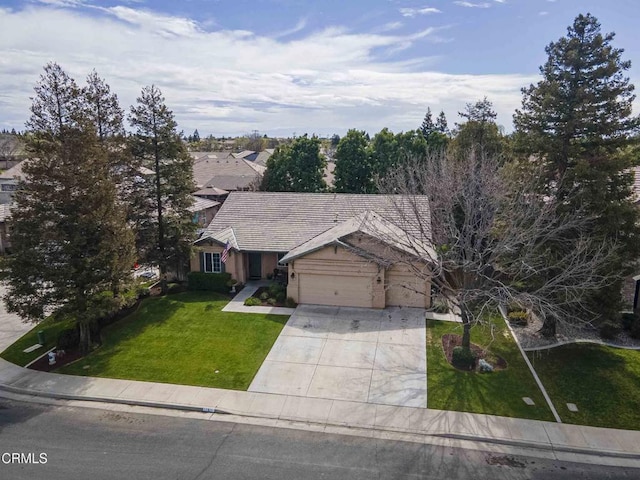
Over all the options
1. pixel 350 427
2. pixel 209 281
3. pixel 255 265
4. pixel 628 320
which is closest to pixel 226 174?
pixel 255 265

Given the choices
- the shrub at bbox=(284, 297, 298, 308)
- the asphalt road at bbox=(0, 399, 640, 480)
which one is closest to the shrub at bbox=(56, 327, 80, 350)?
the asphalt road at bbox=(0, 399, 640, 480)

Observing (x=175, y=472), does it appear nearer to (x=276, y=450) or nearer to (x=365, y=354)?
(x=276, y=450)

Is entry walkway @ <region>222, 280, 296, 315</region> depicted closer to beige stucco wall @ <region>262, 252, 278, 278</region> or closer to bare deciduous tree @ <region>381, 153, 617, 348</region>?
beige stucco wall @ <region>262, 252, 278, 278</region>

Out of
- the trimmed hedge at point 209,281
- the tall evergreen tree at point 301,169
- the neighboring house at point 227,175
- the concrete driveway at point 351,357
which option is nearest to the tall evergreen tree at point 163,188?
the trimmed hedge at point 209,281

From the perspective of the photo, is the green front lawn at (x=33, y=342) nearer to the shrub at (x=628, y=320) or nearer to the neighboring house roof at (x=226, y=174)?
the shrub at (x=628, y=320)

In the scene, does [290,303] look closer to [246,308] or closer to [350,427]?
[246,308]

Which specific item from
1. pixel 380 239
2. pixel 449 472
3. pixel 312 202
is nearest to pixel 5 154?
pixel 312 202
